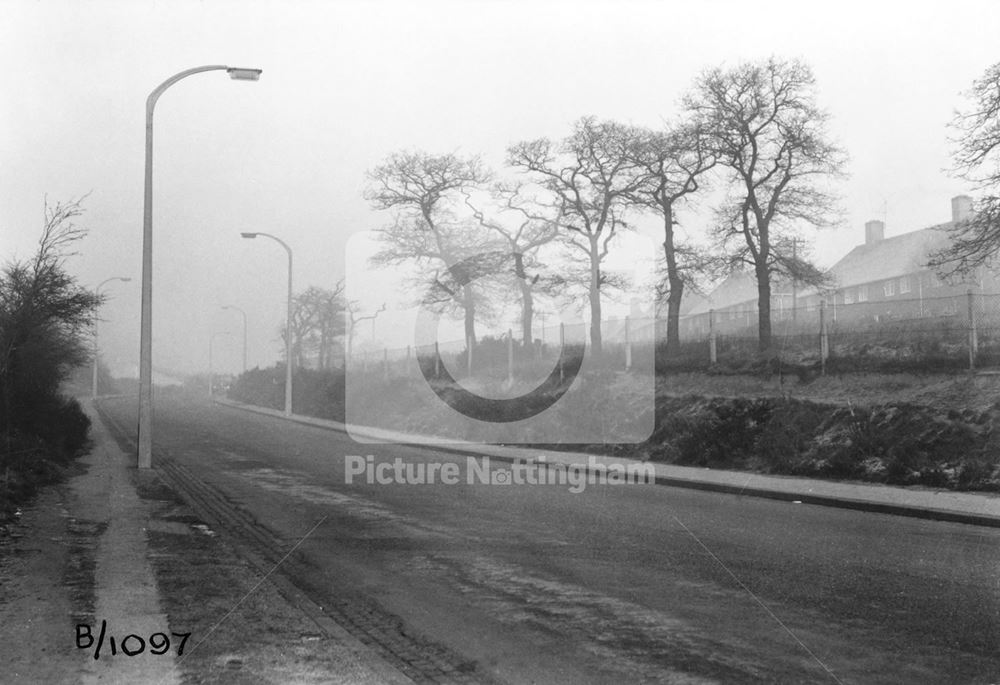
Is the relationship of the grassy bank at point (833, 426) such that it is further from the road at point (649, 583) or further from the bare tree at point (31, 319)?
the bare tree at point (31, 319)

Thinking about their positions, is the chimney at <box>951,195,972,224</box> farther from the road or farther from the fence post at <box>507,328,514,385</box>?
the road

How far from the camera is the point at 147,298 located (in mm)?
17609

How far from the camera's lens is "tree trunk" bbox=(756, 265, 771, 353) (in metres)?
21.7

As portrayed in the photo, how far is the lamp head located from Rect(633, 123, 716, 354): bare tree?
41.0 feet

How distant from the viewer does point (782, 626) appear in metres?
5.84

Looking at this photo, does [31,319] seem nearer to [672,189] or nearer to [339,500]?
[339,500]

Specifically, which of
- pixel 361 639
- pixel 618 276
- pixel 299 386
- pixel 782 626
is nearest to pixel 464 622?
pixel 361 639

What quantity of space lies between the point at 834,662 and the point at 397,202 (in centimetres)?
3425

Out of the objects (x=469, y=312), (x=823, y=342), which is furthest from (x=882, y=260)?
(x=823, y=342)

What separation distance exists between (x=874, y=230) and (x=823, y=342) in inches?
1975

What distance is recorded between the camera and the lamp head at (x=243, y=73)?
15.7m

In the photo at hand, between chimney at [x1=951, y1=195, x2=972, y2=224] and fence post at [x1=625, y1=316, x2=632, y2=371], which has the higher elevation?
chimney at [x1=951, y1=195, x2=972, y2=224]

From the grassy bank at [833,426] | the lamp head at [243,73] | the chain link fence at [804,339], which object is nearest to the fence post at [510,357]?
the chain link fence at [804,339]

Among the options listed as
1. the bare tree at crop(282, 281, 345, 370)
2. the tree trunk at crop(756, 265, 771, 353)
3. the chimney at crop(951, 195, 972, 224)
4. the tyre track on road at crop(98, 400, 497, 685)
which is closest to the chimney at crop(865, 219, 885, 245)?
the chimney at crop(951, 195, 972, 224)
